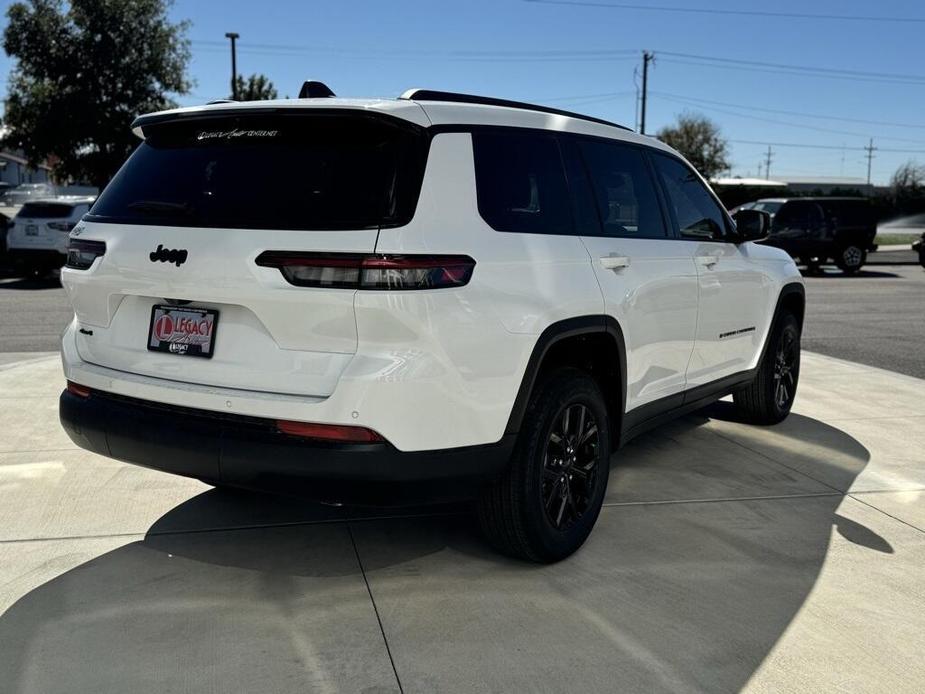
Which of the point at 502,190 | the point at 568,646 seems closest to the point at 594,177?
the point at 502,190

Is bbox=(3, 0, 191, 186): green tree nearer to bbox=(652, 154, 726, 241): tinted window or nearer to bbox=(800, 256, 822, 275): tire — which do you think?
bbox=(800, 256, 822, 275): tire

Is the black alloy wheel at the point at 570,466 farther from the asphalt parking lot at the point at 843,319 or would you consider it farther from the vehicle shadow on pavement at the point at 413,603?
the asphalt parking lot at the point at 843,319

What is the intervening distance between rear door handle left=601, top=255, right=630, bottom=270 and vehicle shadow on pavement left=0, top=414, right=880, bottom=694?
1.22 m

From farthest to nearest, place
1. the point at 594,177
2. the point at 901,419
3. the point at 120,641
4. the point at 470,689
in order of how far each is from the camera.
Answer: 1. the point at 901,419
2. the point at 594,177
3. the point at 120,641
4. the point at 470,689

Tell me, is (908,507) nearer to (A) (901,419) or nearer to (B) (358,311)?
(A) (901,419)

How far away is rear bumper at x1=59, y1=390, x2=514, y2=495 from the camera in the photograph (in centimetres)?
320

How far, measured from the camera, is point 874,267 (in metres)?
25.2

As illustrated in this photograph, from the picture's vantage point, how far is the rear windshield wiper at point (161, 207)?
3496 mm

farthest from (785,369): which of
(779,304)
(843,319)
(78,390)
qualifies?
(843,319)

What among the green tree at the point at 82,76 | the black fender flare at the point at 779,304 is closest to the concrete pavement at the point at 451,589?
the black fender flare at the point at 779,304

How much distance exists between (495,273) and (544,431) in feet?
2.39

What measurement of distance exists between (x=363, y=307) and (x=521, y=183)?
102 cm

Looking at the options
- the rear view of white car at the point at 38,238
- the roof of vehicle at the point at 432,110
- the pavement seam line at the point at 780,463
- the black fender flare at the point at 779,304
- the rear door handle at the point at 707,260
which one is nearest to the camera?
the roof of vehicle at the point at 432,110

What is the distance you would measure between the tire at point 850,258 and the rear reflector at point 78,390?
21.0 m
